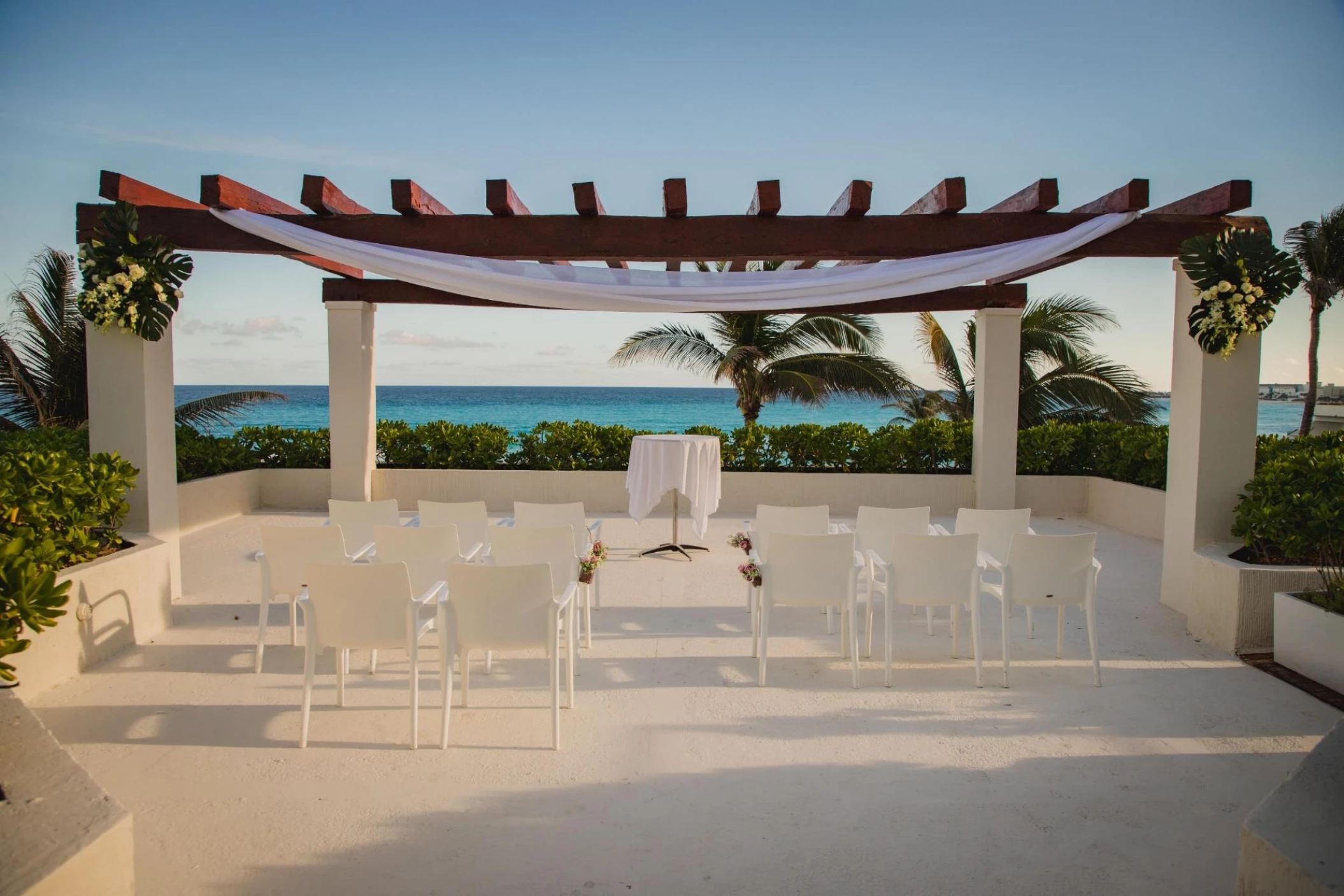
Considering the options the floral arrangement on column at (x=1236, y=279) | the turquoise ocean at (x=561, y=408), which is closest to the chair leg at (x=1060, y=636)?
the floral arrangement on column at (x=1236, y=279)

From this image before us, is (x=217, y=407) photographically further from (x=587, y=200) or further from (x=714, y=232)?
(x=714, y=232)

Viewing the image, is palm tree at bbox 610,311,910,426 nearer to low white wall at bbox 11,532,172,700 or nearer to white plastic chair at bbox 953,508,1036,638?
white plastic chair at bbox 953,508,1036,638

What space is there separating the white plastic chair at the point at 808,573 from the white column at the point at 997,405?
502 centimetres

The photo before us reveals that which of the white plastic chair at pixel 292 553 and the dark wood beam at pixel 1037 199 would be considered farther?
the dark wood beam at pixel 1037 199

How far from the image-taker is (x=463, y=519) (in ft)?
17.8

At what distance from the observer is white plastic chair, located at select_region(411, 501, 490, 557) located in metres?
5.02

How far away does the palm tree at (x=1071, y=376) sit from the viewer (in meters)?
11.3

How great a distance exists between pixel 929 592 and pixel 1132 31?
7.80 meters

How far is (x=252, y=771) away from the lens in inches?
118

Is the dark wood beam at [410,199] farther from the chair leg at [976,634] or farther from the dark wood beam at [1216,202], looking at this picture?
the dark wood beam at [1216,202]

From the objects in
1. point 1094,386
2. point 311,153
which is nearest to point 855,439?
point 1094,386

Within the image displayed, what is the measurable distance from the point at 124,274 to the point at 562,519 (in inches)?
122

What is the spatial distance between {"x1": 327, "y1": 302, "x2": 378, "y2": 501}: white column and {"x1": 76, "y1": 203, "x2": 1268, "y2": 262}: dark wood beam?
339cm

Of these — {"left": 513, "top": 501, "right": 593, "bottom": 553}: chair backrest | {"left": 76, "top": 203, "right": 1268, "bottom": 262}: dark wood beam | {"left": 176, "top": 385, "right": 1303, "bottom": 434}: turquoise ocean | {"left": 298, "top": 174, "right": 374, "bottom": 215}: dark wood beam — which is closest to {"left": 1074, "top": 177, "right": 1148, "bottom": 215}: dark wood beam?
{"left": 76, "top": 203, "right": 1268, "bottom": 262}: dark wood beam
